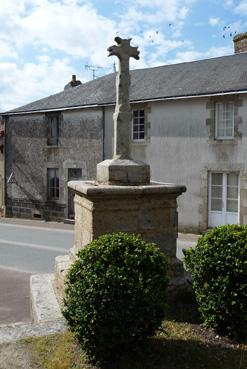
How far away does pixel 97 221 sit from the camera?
5.26 m

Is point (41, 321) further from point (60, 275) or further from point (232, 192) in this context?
point (232, 192)

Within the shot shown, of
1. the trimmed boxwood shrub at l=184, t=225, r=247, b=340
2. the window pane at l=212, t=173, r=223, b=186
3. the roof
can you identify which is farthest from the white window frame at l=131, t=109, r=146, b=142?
the trimmed boxwood shrub at l=184, t=225, r=247, b=340

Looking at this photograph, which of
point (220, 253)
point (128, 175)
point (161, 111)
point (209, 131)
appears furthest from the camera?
point (161, 111)

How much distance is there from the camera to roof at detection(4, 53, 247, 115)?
15523mm

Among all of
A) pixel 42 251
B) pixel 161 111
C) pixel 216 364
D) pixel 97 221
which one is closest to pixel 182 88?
pixel 161 111

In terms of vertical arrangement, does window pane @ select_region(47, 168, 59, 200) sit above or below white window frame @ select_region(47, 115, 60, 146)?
below

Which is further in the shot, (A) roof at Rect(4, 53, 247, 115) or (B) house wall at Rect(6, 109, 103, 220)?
(B) house wall at Rect(6, 109, 103, 220)

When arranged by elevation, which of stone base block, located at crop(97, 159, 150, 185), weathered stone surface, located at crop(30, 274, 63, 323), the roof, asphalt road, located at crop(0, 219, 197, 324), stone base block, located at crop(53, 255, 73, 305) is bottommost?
Result: asphalt road, located at crop(0, 219, 197, 324)

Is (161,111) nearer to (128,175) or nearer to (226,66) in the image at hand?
(226,66)

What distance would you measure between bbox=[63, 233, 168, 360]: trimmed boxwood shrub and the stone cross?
2.13 m

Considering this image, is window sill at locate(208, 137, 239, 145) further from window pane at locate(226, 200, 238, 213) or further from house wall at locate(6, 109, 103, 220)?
house wall at locate(6, 109, 103, 220)

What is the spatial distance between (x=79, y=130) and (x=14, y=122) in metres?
4.72

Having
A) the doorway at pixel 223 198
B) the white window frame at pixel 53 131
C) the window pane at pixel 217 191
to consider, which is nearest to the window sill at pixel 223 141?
the doorway at pixel 223 198

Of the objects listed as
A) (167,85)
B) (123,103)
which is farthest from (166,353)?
(167,85)
